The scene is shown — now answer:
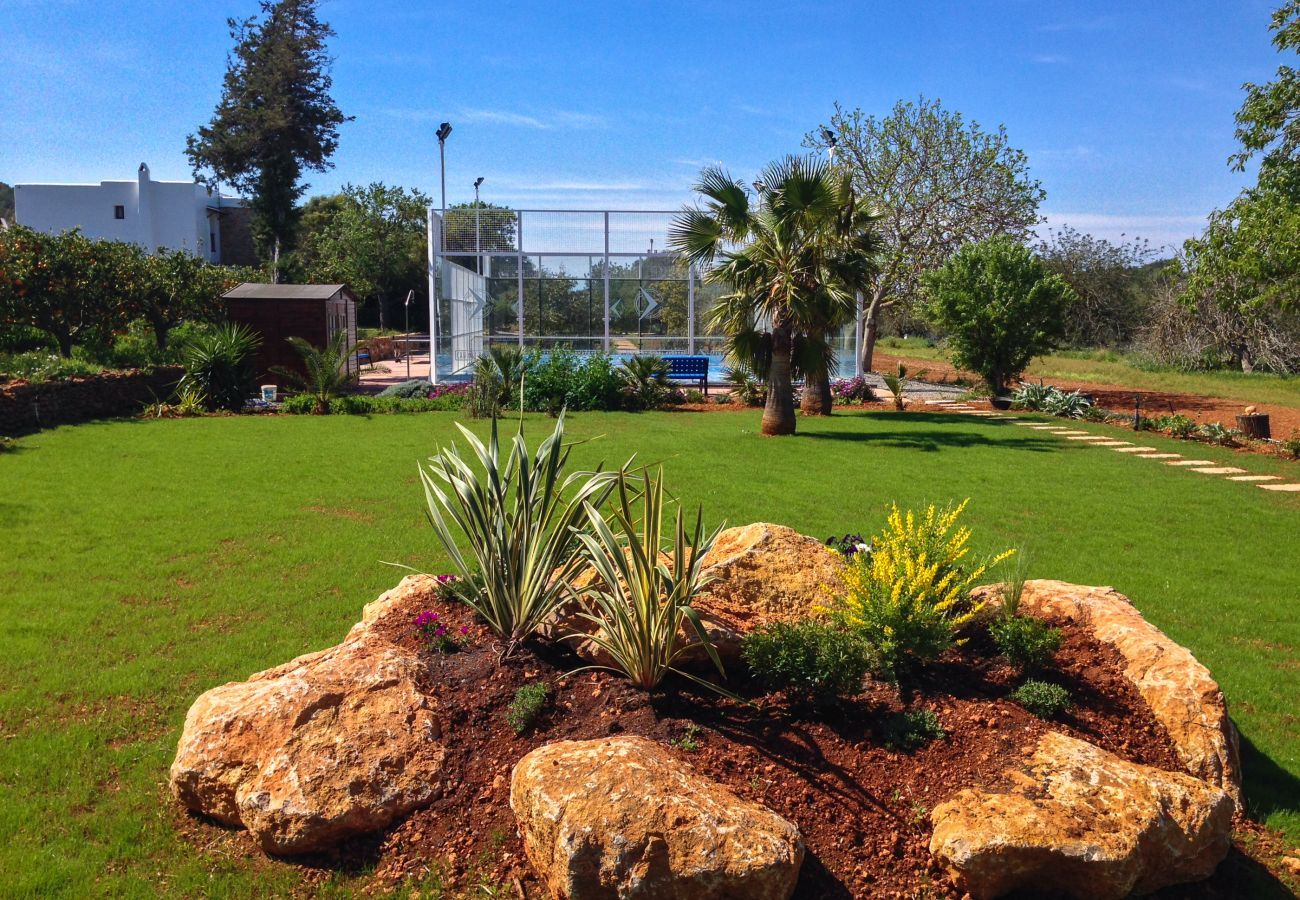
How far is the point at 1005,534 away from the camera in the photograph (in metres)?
8.47

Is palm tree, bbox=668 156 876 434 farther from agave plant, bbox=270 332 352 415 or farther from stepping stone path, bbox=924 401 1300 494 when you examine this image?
agave plant, bbox=270 332 352 415

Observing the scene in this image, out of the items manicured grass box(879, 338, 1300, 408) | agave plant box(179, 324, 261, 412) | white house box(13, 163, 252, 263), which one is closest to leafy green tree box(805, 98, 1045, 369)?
manicured grass box(879, 338, 1300, 408)

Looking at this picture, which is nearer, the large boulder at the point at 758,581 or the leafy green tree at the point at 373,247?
the large boulder at the point at 758,581

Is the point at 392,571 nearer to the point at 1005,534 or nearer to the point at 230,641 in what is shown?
the point at 230,641

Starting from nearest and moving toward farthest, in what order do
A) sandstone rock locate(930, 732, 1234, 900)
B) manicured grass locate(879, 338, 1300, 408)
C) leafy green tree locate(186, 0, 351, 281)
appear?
sandstone rock locate(930, 732, 1234, 900) < manicured grass locate(879, 338, 1300, 408) < leafy green tree locate(186, 0, 351, 281)

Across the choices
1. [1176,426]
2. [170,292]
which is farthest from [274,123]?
[1176,426]

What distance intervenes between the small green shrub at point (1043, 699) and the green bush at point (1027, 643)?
19 centimetres

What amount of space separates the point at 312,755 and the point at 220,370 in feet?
48.8

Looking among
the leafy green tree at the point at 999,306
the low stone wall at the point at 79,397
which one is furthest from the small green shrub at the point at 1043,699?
the leafy green tree at the point at 999,306

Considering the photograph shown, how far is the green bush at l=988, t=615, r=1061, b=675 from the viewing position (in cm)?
424

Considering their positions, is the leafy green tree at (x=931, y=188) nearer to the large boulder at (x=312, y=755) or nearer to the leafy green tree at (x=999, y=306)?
the leafy green tree at (x=999, y=306)

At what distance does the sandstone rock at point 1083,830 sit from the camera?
10.3ft

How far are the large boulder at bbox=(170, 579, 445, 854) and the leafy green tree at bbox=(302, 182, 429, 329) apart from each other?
3851cm

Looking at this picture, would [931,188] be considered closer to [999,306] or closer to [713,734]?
[999,306]
